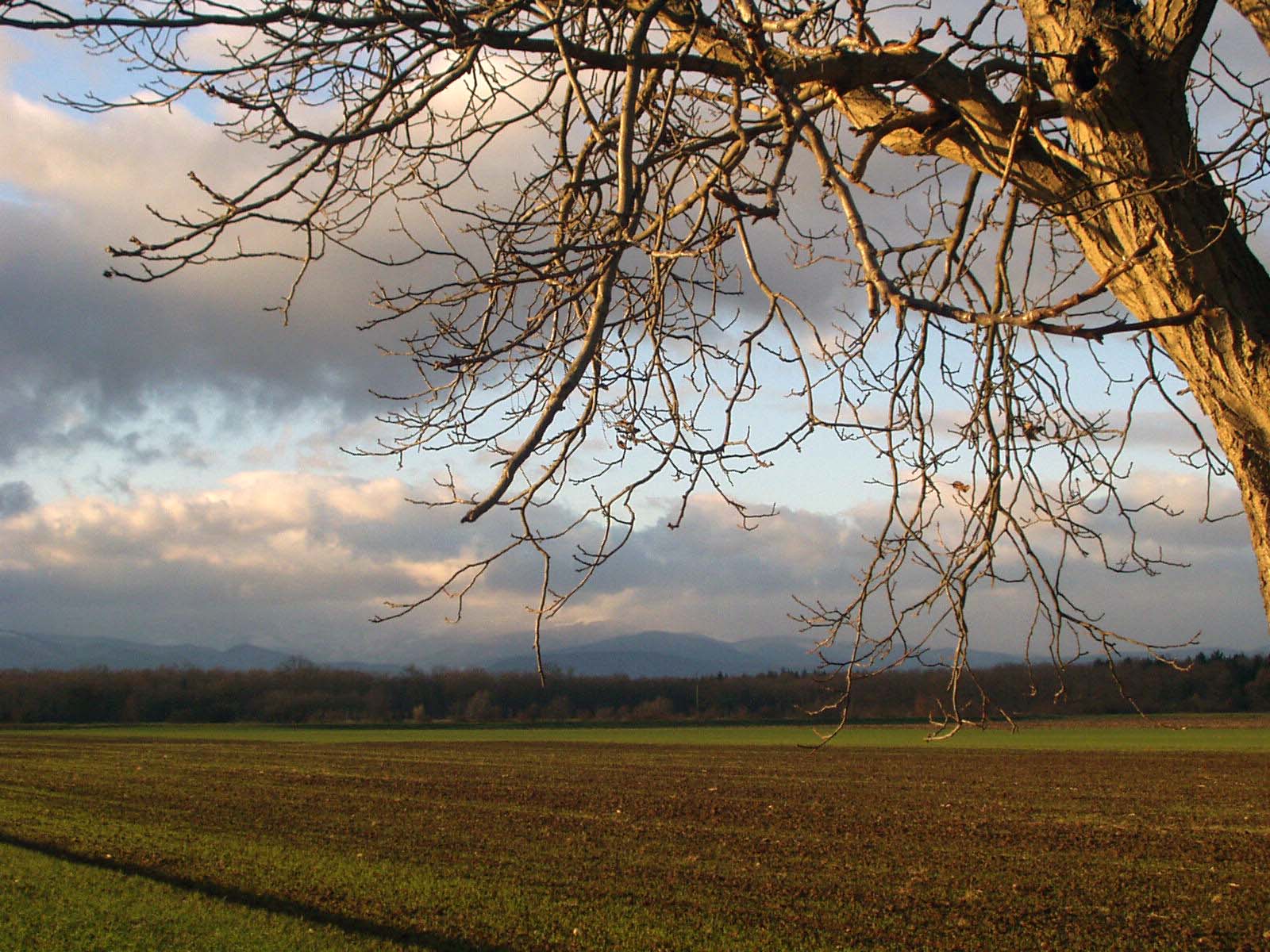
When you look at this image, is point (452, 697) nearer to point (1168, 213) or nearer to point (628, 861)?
point (628, 861)

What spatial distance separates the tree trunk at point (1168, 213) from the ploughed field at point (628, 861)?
30.1 ft

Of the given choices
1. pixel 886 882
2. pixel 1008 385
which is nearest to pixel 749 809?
pixel 886 882

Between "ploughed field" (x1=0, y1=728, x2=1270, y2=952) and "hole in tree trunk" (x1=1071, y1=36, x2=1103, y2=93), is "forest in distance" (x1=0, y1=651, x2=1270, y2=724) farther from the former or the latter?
"hole in tree trunk" (x1=1071, y1=36, x2=1103, y2=93)

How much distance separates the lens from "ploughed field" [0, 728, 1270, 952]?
12086mm

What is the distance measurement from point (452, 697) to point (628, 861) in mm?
91421

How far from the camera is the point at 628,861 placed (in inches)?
667

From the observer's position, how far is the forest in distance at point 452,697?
89062mm

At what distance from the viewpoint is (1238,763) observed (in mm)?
40594

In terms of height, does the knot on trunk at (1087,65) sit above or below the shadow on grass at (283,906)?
above

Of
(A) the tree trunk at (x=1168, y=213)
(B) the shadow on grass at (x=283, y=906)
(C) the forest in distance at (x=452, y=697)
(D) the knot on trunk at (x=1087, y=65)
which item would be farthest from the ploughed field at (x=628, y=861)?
(C) the forest in distance at (x=452, y=697)

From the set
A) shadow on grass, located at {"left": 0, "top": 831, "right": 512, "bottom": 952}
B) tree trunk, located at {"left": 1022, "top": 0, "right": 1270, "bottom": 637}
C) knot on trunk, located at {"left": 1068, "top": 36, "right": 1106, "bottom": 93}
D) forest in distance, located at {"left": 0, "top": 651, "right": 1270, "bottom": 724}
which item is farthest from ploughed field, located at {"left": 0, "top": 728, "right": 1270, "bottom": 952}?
forest in distance, located at {"left": 0, "top": 651, "right": 1270, "bottom": 724}

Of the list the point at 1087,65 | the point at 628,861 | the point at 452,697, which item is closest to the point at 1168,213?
the point at 1087,65

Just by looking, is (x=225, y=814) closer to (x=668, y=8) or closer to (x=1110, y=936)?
(x=1110, y=936)

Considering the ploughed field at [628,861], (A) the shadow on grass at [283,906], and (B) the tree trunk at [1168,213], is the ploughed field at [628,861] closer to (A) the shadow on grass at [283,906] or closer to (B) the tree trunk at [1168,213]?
(A) the shadow on grass at [283,906]
